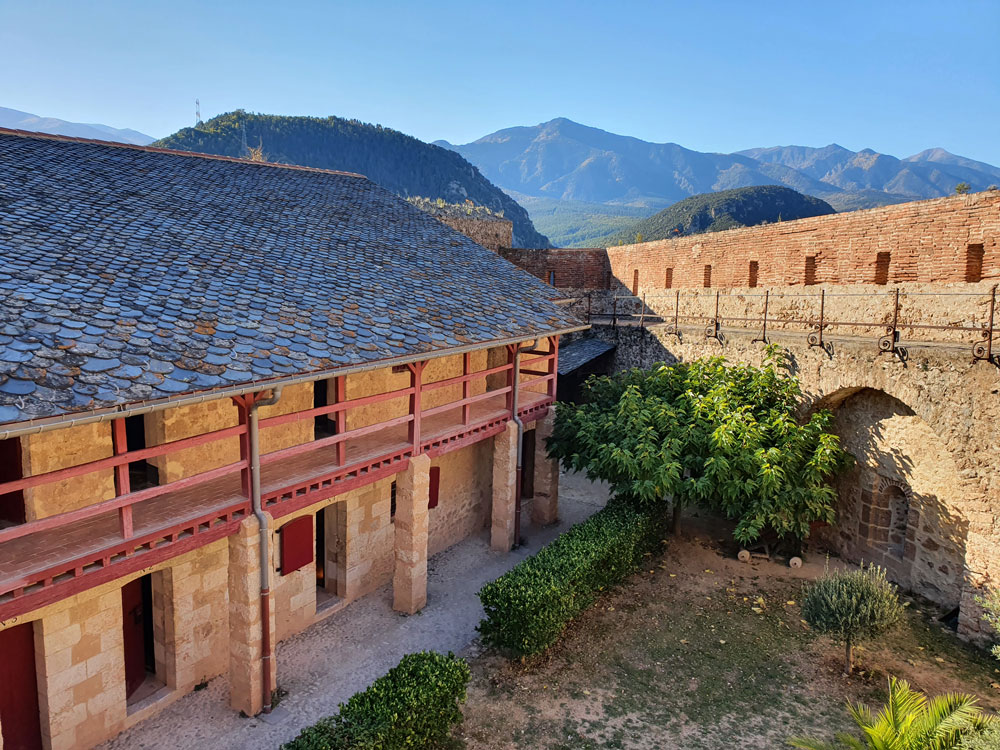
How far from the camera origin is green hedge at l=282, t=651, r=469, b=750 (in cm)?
612

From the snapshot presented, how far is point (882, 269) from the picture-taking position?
41.2ft

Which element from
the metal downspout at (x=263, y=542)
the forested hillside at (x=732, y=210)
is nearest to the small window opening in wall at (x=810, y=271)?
the metal downspout at (x=263, y=542)

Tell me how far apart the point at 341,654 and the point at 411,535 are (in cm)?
197

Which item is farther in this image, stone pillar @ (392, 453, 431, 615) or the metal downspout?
stone pillar @ (392, 453, 431, 615)

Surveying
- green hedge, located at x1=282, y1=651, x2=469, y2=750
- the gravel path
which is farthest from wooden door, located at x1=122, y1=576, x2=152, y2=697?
green hedge, located at x1=282, y1=651, x2=469, y2=750

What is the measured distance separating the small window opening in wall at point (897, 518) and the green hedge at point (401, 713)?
8.82 metres

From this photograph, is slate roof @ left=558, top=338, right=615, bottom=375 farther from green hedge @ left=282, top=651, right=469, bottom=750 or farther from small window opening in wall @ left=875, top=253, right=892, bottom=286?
Result: green hedge @ left=282, top=651, right=469, bottom=750

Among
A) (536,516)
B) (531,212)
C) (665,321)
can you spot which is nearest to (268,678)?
(536,516)

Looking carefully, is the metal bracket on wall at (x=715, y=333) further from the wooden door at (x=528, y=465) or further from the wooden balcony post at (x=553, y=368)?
the wooden door at (x=528, y=465)

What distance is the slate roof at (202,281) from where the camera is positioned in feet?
18.2

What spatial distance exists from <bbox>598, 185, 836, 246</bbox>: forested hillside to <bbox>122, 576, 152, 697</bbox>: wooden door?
4219 centimetres

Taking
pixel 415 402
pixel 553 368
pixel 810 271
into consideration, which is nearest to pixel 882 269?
pixel 810 271

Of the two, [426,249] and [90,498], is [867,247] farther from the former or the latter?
[90,498]

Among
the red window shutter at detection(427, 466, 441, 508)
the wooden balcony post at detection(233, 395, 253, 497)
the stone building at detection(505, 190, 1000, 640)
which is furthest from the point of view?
the red window shutter at detection(427, 466, 441, 508)
